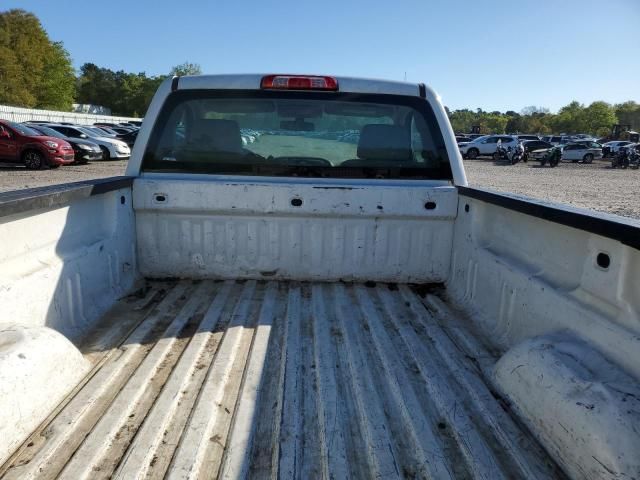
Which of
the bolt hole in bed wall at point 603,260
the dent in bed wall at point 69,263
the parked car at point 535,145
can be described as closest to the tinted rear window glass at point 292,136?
the dent in bed wall at point 69,263

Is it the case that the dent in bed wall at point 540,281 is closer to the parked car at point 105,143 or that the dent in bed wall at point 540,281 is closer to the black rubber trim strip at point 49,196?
the black rubber trim strip at point 49,196

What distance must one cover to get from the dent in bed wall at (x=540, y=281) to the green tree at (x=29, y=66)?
73575 mm

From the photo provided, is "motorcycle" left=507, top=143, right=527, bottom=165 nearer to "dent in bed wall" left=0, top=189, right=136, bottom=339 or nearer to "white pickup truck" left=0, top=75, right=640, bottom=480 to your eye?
"white pickup truck" left=0, top=75, right=640, bottom=480

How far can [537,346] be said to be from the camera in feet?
6.85

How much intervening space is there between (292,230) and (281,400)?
59.3 inches

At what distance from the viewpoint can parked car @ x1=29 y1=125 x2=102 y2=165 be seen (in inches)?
806

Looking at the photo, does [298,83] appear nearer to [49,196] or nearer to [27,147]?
[49,196]

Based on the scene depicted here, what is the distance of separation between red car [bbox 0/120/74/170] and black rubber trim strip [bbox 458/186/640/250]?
19139 mm

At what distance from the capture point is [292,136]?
3.49m

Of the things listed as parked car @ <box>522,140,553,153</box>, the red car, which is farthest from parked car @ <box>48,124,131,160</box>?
parked car @ <box>522,140,553,153</box>

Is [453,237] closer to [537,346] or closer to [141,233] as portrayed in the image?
[537,346]

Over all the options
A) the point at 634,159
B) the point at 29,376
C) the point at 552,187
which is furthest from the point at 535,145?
the point at 29,376

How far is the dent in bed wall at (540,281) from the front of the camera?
179 cm

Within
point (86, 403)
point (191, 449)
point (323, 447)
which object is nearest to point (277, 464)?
point (323, 447)
